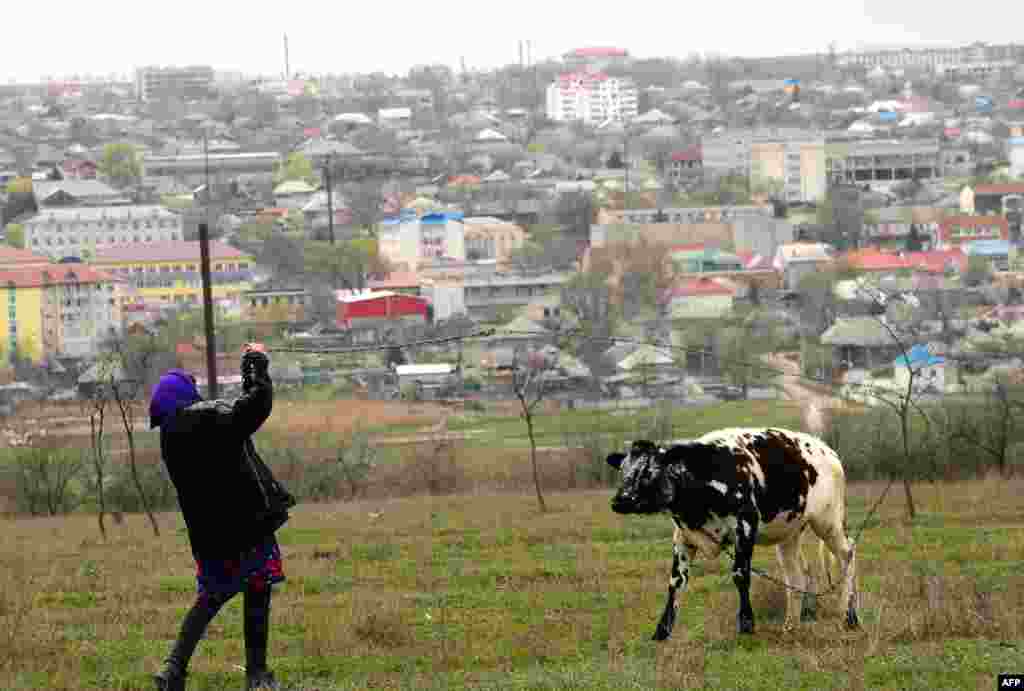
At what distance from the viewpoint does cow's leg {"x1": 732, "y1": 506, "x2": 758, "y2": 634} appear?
916 centimetres

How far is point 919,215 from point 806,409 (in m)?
43.3

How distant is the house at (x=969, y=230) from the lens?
76.3 metres

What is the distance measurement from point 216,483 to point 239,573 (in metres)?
0.30

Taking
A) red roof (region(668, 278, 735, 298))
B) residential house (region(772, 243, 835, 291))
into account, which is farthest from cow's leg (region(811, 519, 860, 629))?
residential house (region(772, 243, 835, 291))

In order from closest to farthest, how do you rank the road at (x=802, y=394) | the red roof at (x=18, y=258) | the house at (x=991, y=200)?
the road at (x=802, y=394) → the red roof at (x=18, y=258) → the house at (x=991, y=200)

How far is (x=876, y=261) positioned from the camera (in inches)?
2682

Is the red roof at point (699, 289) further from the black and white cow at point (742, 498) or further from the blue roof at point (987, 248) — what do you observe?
the black and white cow at point (742, 498)

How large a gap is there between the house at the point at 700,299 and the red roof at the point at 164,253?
52.6ft

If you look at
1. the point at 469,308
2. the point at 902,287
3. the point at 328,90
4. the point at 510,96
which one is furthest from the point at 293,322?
the point at 328,90

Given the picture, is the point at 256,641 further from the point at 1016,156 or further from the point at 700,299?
the point at 1016,156

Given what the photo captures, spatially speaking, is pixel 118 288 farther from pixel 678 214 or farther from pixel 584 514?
pixel 584 514

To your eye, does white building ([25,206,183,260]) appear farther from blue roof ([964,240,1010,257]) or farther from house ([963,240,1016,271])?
house ([963,240,1016,271])

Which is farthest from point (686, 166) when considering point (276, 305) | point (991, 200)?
point (276, 305)

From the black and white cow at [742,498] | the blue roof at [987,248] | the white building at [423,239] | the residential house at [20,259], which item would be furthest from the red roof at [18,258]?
the black and white cow at [742,498]
